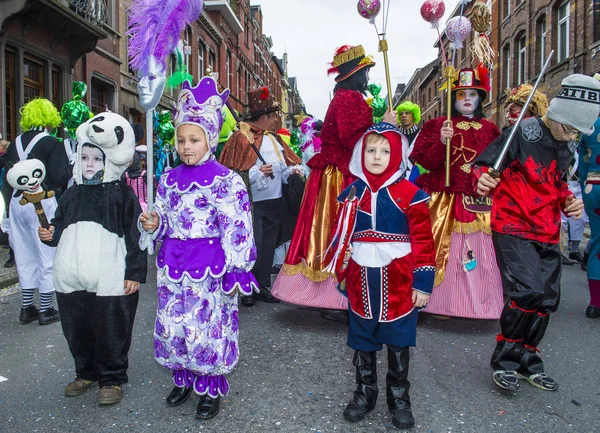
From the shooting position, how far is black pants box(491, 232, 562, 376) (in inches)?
124

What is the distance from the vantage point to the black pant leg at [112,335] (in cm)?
304

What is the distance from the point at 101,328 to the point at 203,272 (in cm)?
77

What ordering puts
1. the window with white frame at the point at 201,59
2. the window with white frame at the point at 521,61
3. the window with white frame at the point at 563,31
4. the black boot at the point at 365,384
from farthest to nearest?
the window with white frame at the point at 201,59 → the window with white frame at the point at 521,61 → the window with white frame at the point at 563,31 → the black boot at the point at 365,384

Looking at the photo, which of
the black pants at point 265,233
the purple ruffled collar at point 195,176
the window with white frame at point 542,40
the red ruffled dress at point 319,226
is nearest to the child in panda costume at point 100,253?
the purple ruffled collar at point 195,176

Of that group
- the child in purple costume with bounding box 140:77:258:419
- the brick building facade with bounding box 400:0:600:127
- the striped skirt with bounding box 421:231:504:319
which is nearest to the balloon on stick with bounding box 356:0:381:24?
the child in purple costume with bounding box 140:77:258:419

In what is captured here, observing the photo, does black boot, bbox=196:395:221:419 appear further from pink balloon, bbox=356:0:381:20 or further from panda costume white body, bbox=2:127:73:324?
pink balloon, bbox=356:0:381:20

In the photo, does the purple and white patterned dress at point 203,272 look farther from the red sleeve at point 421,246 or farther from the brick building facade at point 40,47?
the brick building facade at point 40,47

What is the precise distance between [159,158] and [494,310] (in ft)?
25.0

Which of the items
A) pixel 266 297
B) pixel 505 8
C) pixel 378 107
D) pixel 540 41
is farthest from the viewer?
pixel 505 8

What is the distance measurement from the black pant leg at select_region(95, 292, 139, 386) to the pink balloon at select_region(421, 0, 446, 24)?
3.06m

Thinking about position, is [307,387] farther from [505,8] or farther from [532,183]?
[505,8]

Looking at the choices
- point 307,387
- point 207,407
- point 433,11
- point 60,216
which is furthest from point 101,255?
point 433,11

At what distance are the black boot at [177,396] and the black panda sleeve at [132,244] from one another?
26.3 inches

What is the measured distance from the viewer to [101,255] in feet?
9.85
